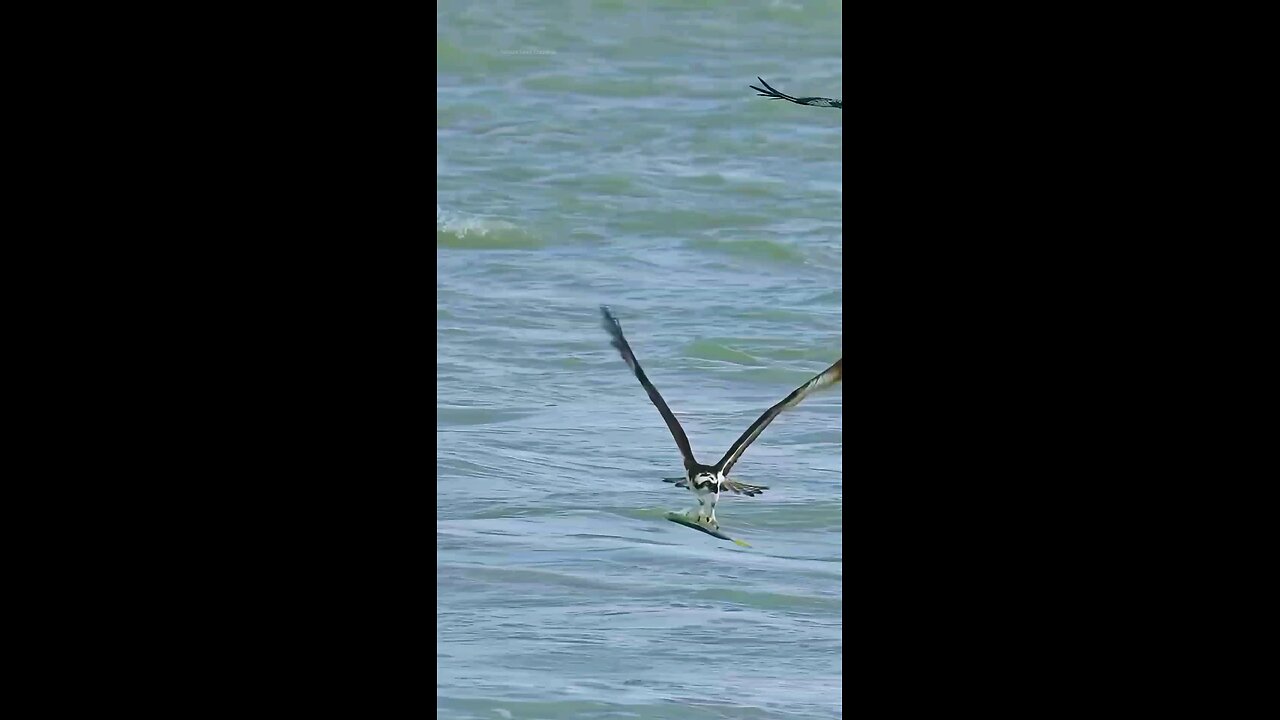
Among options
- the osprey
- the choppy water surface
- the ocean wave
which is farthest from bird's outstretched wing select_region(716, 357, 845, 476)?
the ocean wave

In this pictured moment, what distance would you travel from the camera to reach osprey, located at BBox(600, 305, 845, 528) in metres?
2.58

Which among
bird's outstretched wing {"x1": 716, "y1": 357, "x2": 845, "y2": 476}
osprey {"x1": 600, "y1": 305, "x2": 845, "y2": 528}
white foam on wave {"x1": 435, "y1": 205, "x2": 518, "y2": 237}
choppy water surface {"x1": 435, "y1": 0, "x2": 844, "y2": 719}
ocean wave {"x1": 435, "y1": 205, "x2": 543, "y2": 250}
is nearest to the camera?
bird's outstretched wing {"x1": 716, "y1": 357, "x2": 845, "y2": 476}

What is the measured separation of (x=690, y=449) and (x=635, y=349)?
3190 mm

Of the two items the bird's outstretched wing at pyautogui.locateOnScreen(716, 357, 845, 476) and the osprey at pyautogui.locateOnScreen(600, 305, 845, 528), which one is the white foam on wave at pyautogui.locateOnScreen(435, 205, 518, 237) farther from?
the bird's outstretched wing at pyautogui.locateOnScreen(716, 357, 845, 476)

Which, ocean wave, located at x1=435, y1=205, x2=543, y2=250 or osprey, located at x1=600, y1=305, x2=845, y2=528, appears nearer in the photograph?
osprey, located at x1=600, y1=305, x2=845, y2=528

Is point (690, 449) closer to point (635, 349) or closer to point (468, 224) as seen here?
point (635, 349)

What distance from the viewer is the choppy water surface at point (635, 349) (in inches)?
164

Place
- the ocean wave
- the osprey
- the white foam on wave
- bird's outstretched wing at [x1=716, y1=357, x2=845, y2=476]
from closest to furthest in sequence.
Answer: bird's outstretched wing at [x1=716, y1=357, x2=845, y2=476] → the osprey → the ocean wave → the white foam on wave

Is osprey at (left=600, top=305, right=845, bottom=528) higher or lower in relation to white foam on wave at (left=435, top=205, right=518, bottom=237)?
higher

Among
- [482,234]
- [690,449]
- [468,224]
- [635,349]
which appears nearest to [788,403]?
[690,449]

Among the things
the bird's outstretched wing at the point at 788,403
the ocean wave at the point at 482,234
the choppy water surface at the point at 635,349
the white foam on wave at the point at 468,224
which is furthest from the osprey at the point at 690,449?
the white foam on wave at the point at 468,224

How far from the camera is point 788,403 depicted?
2.62 metres
